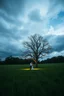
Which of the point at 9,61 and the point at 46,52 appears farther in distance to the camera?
the point at 9,61

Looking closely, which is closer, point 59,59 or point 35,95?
point 35,95

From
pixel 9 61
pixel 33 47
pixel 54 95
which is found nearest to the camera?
pixel 54 95

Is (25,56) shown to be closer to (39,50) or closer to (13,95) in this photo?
(39,50)

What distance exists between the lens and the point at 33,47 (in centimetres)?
4109

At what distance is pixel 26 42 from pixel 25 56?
5913mm

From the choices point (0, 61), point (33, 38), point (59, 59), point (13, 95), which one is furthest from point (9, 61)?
point (13, 95)

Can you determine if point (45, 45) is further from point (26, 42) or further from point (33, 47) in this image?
point (26, 42)

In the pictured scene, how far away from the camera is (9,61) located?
10825 cm

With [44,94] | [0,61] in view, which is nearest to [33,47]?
[44,94]

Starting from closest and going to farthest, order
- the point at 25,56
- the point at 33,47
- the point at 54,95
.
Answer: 1. the point at 54,95
2. the point at 25,56
3. the point at 33,47

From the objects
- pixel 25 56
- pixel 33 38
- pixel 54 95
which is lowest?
pixel 54 95

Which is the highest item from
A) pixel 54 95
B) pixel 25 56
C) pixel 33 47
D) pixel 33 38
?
pixel 33 38

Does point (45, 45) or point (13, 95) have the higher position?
point (45, 45)

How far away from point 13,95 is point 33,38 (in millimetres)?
37494
